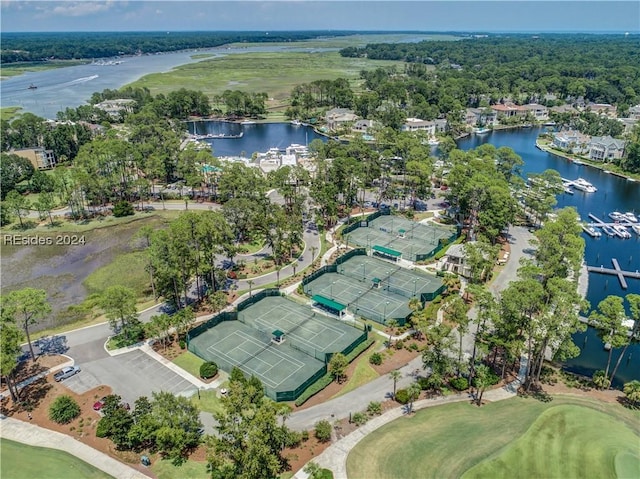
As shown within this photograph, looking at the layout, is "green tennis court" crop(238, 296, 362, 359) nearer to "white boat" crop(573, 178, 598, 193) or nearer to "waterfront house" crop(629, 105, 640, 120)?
"white boat" crop(573, 178, 598, 193)

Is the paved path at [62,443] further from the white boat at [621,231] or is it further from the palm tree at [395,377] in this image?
the white boat at [621,231]

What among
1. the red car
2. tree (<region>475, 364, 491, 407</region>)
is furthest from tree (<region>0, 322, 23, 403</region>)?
tree (<region>475, 364, 491, 407</region>)

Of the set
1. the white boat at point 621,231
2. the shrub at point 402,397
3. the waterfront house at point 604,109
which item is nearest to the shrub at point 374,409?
the shrub at point 402,397

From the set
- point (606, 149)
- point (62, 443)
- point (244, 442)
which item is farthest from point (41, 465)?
point (606, 149)

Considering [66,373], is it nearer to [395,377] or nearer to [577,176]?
[395,377]

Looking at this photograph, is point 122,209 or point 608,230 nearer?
point 608,230
